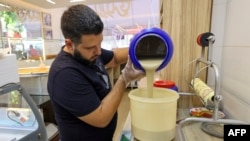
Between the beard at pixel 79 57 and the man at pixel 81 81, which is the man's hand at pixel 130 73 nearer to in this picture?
the man at pixel 81 81

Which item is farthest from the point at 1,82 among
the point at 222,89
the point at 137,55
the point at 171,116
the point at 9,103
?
the point at 222,89

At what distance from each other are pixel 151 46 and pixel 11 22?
3352 millimetres

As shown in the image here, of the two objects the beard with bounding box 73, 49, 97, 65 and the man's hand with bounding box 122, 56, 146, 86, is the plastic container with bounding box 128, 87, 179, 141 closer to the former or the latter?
the man's hand with bounding box 122, 56, 146, 86

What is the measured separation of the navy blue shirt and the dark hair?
0.12m

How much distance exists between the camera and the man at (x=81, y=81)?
0.75 metres

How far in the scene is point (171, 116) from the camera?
70 centimetres

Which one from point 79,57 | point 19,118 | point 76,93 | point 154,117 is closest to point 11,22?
point 19,118

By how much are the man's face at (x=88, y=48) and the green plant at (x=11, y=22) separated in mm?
2926

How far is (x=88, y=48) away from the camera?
80cm

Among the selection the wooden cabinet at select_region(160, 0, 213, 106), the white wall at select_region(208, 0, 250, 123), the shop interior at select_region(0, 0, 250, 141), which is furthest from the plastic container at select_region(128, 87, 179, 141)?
the wooden cabinet at select_region(160, 0, 213, 106)

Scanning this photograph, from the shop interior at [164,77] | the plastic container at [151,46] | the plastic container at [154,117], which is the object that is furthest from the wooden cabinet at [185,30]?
the plastic container at [154,117]

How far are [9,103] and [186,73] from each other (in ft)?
5.57

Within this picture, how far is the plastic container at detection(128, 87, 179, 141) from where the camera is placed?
67 centimetres

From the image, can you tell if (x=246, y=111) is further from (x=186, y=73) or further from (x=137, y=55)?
(x=137, y=55)
